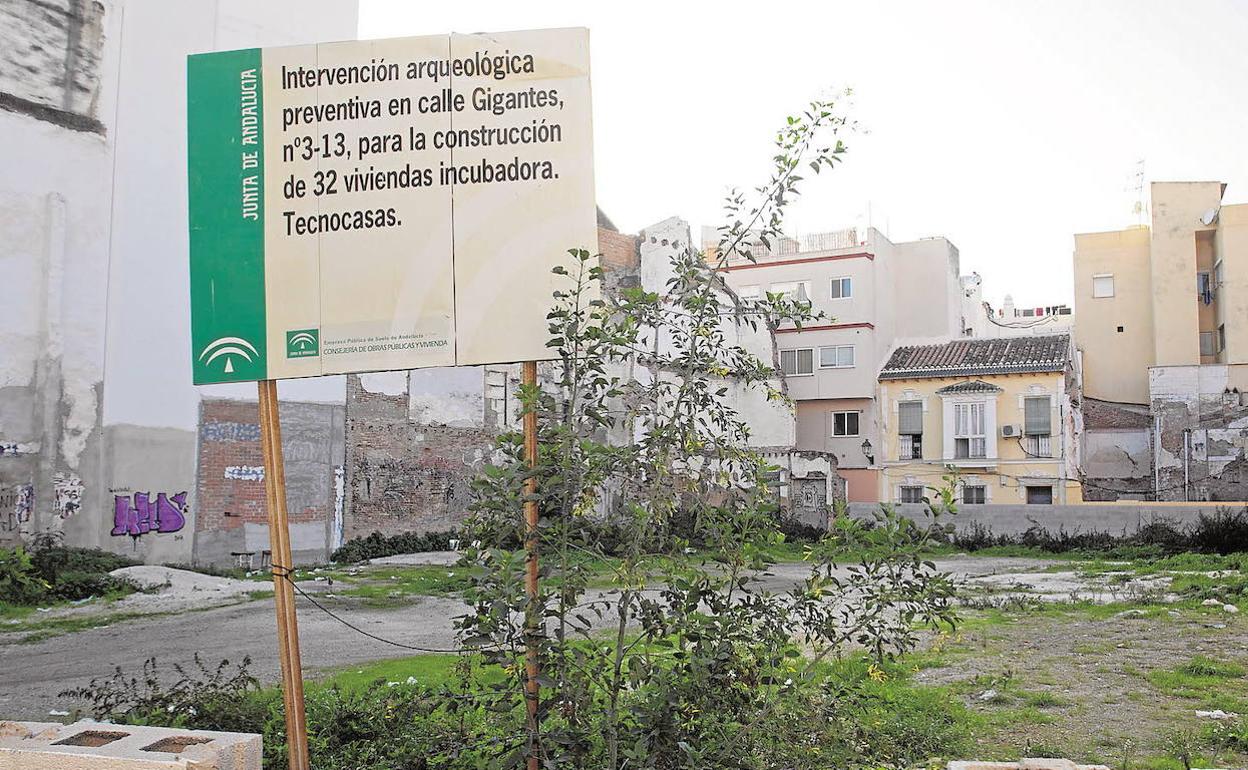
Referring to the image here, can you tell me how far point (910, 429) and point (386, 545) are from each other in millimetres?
18960

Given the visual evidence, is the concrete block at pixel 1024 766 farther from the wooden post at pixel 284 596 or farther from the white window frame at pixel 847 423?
the white window frame at pixel 847 423

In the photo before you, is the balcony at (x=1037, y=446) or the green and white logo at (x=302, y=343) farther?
the balcony at (x=1037, y=446)

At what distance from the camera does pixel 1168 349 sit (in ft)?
114

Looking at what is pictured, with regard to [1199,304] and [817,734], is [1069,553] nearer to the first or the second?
[1199,304]

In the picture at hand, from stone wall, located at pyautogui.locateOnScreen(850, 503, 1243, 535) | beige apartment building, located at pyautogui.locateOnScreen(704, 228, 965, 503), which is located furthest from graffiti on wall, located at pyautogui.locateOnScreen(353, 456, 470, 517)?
beige apartment building, located at pyautogui.locateOnScreen(704, 228, 965, 503)

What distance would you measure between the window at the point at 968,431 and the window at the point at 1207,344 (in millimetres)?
9919

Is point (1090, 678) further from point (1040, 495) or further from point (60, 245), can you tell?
point (1040, 495)

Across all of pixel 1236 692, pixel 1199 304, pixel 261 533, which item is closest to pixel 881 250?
pixel 1199 304

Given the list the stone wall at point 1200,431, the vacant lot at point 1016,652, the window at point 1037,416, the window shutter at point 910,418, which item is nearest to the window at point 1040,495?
the window at point 1037,416

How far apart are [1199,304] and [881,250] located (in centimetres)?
1139

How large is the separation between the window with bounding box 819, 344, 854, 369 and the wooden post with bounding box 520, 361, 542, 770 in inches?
1218

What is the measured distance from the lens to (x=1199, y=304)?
35188 millimetres

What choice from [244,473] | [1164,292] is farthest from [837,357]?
[244,473]

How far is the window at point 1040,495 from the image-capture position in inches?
1214
